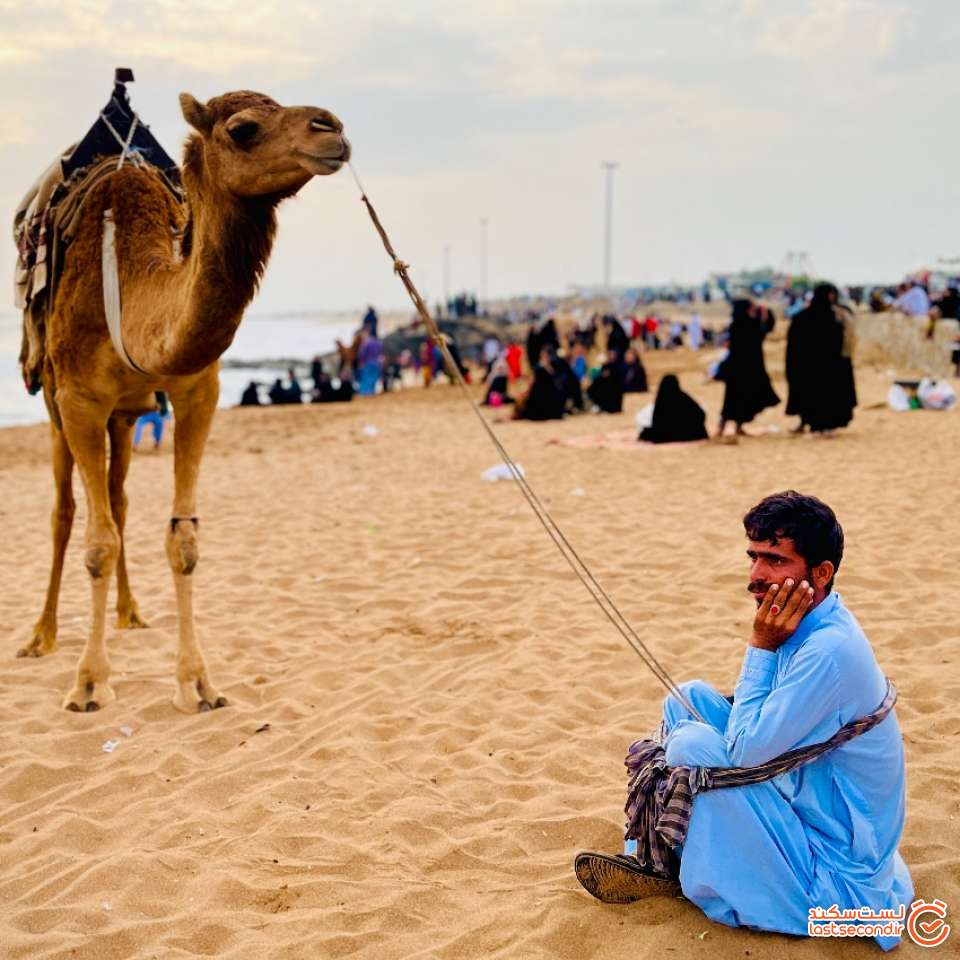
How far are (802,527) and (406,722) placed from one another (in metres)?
2.57

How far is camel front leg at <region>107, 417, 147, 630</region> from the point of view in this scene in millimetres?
6227

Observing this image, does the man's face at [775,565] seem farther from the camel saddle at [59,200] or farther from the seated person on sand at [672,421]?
the seated person on sand at [672,421]

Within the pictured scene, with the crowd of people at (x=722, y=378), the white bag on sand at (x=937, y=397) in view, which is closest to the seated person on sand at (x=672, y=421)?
the crowd of people at (x=722, y=378)

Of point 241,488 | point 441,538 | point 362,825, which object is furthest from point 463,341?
point 362,825

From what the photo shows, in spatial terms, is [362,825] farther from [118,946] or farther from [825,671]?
[825,671]

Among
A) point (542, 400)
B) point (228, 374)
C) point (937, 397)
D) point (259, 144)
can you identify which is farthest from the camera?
point (228, 374)

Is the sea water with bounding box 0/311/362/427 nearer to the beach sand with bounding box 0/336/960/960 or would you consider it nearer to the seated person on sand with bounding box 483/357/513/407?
the beach sand with bounding box 0/336/960/960

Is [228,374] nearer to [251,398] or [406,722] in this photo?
[251,398]

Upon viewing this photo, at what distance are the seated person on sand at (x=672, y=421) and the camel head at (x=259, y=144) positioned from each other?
1097 centimetres

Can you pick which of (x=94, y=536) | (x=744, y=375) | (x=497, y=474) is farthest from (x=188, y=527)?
(x=744, y=375)

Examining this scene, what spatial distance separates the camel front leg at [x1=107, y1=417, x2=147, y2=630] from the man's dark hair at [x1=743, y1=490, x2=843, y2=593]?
4260mm

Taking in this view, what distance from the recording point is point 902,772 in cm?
291

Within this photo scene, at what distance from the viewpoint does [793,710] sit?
8.84 ft

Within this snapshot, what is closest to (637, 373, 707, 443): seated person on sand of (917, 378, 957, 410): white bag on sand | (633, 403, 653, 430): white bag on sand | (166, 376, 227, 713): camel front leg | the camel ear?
(633, 403, 653, 430): white bag on sand
